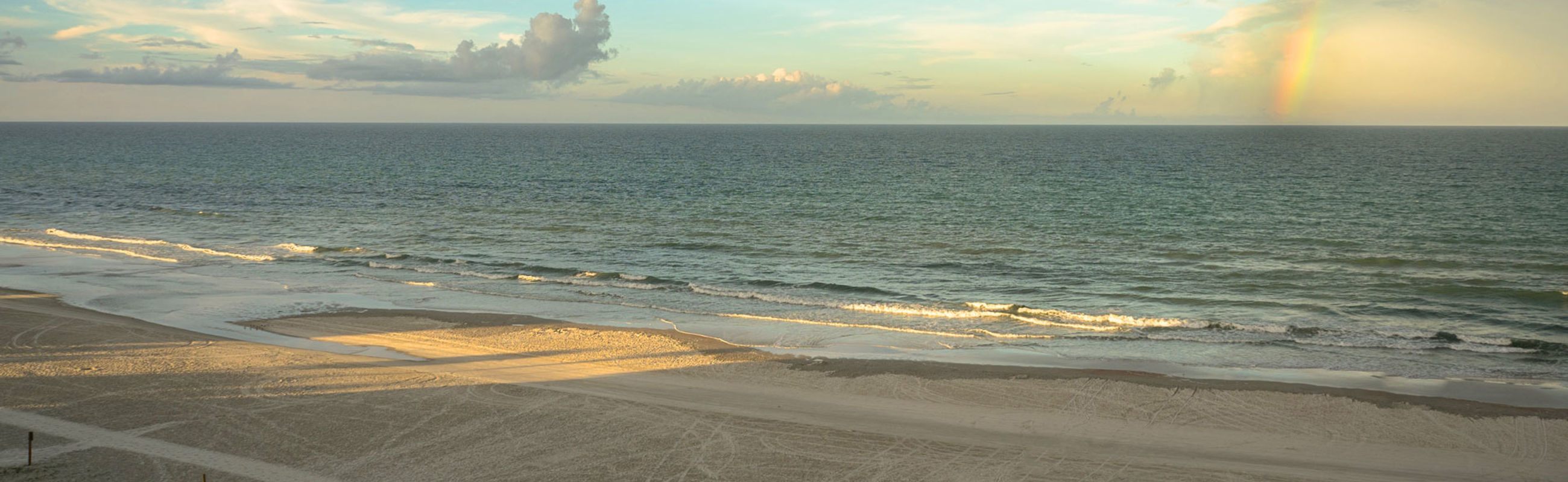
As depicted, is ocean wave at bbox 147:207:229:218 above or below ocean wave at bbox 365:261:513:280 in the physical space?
above

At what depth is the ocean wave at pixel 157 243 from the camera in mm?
30625

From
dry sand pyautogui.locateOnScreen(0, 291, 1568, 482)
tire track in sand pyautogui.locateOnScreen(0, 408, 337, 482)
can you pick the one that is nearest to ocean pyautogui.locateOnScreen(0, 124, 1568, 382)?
dry sand pyautogui.locateOnScreen(0, 291, 1568, 482)

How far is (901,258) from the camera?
1212 inches

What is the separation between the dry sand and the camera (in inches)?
456

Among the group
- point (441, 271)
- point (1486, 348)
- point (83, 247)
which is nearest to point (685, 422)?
point (1486, 348)

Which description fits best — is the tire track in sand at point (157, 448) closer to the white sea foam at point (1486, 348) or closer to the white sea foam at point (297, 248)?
the white sea foam at point (297, 248)

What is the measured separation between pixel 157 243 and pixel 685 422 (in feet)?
99.2

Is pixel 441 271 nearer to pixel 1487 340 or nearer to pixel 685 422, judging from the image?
pixel 685 422

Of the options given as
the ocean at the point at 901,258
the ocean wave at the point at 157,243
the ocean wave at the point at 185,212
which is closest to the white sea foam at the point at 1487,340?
the ocean at the point at 901,258

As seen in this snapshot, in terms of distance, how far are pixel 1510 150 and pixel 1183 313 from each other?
126m

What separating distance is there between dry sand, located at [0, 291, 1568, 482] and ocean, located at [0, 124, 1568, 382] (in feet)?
9.62

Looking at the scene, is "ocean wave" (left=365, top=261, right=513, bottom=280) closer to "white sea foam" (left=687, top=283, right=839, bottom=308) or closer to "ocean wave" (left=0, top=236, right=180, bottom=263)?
"white sea foam" (left=687, top=283, right=839, bottom=308)

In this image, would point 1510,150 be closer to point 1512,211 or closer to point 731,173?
point 1512,211

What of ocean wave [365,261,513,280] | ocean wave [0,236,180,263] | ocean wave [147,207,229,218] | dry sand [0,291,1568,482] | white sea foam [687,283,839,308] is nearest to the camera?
dry sand [0,291,1568,482]
